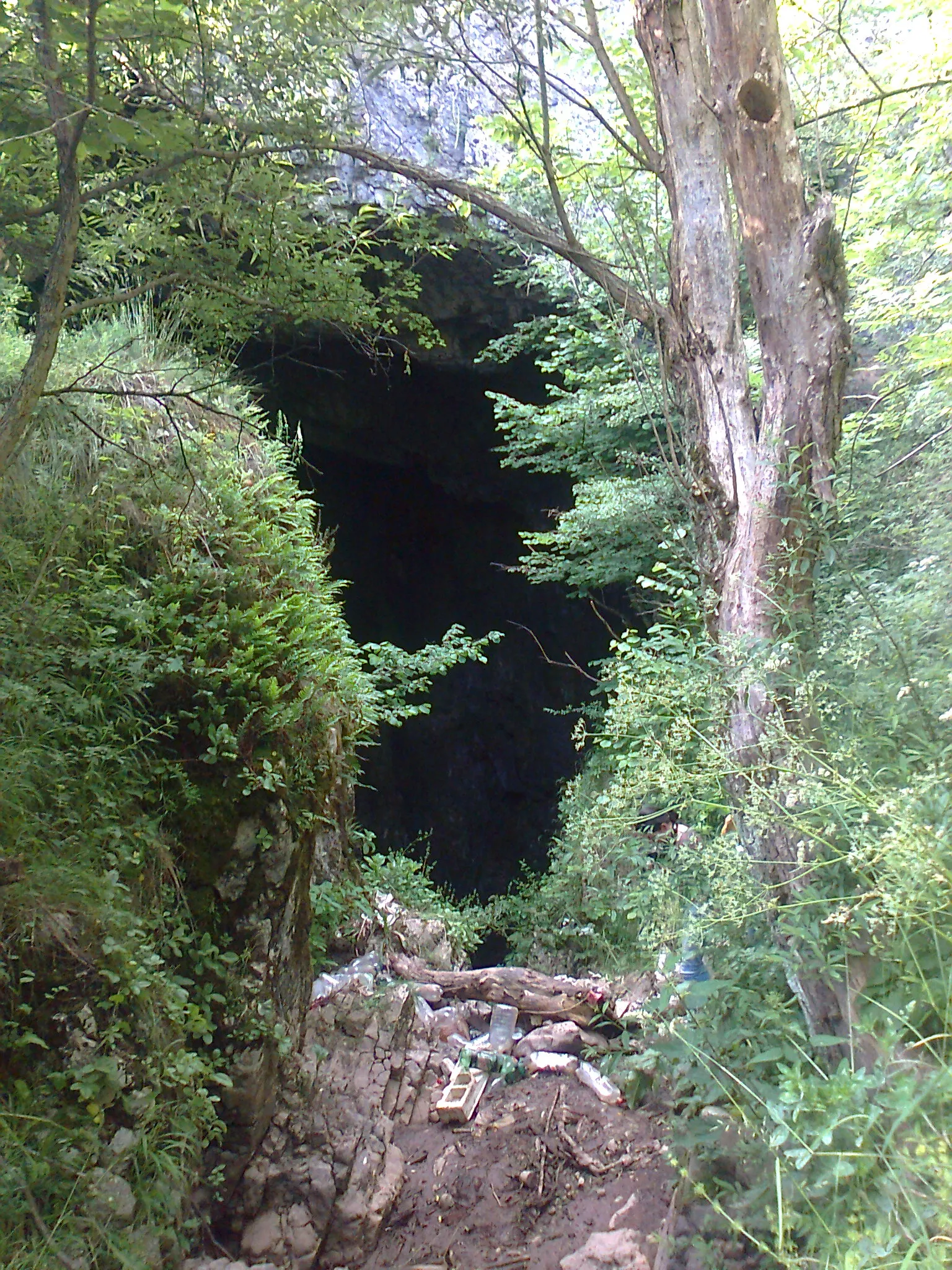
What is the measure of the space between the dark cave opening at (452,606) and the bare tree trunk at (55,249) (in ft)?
28.9

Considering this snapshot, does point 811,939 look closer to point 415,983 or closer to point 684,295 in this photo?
point 684,295

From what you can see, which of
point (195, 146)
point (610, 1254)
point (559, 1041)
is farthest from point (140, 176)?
point (559, 1041)

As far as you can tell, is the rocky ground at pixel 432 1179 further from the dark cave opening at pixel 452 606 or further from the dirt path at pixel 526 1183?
the dark cave opening at pixel 452 606

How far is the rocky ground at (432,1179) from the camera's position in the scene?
287 cm

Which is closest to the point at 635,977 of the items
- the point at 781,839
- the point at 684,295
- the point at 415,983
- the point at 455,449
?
the point at 415,983

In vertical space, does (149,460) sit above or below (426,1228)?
above

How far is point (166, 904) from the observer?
293cm

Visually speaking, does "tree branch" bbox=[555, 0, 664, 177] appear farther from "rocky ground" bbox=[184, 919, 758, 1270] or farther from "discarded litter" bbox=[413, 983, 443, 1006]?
"discarded litter" bbox=[413, 983, 443, 1006]

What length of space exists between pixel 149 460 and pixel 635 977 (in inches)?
159

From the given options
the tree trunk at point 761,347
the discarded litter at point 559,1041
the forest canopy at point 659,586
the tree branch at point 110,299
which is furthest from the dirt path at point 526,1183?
the tree branch at point 110,299

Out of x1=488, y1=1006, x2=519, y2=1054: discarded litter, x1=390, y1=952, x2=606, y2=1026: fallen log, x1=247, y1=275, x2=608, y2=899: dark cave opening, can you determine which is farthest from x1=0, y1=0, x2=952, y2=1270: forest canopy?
x1=247, y1=275, x2=608, y2=899: dark cave opening

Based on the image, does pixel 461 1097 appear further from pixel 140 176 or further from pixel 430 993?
pixel 140 176

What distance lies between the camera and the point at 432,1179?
11.4 ft

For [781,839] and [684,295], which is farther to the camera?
[684,295]
